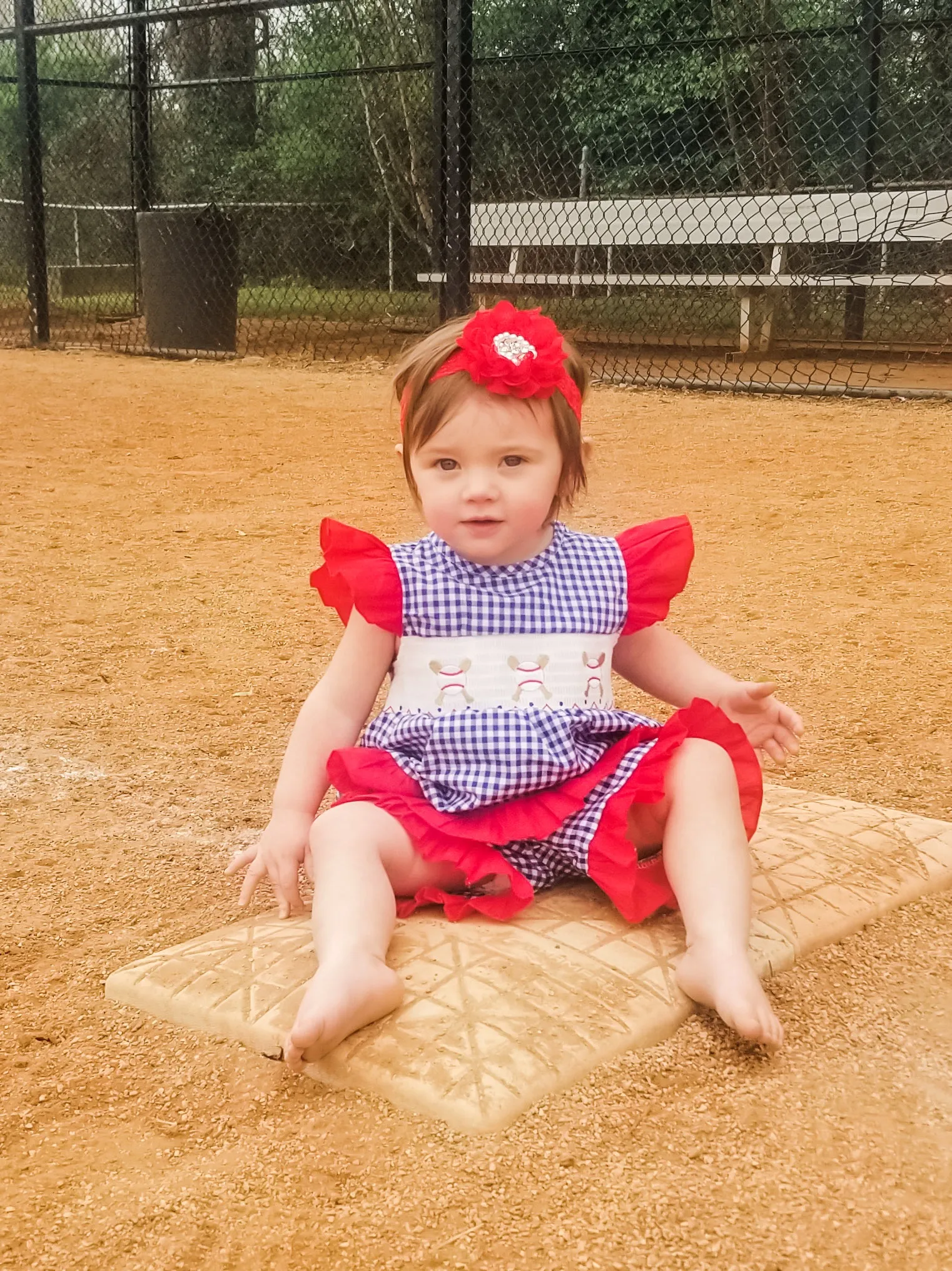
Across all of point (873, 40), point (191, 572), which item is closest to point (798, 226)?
point (873, 40)

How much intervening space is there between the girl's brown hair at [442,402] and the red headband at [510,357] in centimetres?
1

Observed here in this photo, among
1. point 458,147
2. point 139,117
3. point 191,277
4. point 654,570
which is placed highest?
point 139,117

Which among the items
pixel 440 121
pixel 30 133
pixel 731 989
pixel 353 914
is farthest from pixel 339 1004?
pixel 30 133

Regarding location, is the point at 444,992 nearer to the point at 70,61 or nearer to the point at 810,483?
the point at 810,483

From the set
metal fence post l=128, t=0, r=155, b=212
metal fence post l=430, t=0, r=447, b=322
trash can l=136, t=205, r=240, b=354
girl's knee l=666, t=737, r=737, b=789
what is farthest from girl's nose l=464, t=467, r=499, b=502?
metal fence post l=128, t=0, r=155, b=212

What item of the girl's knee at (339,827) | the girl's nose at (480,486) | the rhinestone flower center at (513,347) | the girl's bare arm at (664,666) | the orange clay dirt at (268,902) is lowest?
the orange clay dirt at (268,902)

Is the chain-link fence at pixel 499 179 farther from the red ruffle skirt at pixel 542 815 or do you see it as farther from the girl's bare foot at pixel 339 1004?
the girl's bare foot at pixel 339 1004

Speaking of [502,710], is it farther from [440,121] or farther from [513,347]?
[440,121]

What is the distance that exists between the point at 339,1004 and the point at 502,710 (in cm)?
49

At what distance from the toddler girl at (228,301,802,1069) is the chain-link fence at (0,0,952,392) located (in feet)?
17.3

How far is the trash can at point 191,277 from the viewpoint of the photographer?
29.9 ft

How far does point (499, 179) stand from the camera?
9.63 meters

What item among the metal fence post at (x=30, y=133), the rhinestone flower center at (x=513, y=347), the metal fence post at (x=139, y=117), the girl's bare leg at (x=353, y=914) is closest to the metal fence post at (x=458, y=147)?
the metal fence post at (x=139, y=117)

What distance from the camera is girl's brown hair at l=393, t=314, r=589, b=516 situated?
1748 millimetres
